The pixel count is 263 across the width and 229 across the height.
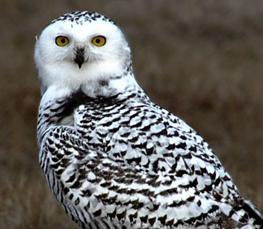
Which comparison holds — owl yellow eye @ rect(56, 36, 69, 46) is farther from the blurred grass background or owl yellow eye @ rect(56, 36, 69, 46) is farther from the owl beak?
the blurred grass background

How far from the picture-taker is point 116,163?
14.3ft

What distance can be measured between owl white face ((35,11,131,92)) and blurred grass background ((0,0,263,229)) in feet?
5.56

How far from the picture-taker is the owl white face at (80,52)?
15.8 feet

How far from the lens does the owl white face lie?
15.8 feet

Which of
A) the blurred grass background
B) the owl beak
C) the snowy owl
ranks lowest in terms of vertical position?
the snowy owl

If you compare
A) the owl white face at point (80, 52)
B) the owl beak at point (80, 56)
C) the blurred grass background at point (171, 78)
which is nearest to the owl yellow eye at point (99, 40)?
the owl white face at point (80, 52)

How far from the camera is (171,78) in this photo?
36.0 feet

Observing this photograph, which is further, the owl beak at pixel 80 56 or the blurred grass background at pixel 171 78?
the blurred grass background at pixel 171 78

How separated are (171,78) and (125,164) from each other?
6.71 metres

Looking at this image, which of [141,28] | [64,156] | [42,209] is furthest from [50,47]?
[141,28]

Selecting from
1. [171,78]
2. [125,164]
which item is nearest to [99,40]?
[125,164]

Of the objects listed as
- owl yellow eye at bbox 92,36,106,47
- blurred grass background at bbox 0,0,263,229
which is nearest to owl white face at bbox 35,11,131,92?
owl yellow eye at bbox 92,36,106,47

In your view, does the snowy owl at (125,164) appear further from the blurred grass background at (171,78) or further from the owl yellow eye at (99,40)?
the blurred grass background at (171,78)

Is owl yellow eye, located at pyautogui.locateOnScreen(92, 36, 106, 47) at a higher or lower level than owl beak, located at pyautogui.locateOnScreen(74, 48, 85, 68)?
higher
